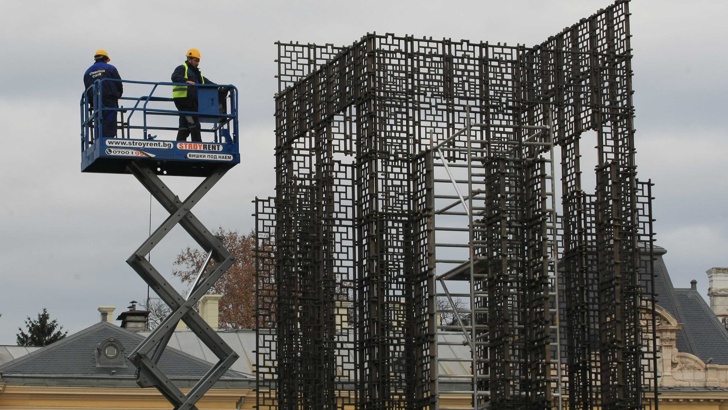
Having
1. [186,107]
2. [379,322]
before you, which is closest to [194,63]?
[186,107]

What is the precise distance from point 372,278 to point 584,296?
4287 millimetres

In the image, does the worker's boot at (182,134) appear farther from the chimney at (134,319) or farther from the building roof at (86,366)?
the chimney at (134,319)

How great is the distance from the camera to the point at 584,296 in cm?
3638

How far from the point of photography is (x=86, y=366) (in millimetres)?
57406

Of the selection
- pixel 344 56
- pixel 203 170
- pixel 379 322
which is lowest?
pixel 379 322

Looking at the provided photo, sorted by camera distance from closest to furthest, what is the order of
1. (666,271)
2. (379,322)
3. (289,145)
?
(379,322) < (289,145) < (666,271)

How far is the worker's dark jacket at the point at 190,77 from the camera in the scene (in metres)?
31.9

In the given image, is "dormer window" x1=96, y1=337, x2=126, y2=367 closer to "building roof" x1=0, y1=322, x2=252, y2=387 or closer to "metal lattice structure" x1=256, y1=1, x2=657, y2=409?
"building roof" x1=0, y1=322, x2=252, y2=387

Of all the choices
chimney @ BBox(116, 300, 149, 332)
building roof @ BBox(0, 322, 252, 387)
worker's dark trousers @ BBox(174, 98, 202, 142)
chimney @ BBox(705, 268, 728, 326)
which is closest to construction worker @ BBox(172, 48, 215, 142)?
worker's dark trousers @ BBox(174, 98, 202, 142)

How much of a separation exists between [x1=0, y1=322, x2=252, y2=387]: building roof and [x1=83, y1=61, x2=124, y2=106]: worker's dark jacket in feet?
82.6

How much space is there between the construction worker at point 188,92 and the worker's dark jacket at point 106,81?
909 millimetres

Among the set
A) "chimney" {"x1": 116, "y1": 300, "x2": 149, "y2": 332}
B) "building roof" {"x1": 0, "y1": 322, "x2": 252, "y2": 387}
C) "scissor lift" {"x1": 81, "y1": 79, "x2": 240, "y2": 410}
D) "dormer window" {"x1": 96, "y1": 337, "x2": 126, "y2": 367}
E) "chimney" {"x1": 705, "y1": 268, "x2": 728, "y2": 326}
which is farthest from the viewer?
"chimney" {"x1": 705, "y1": 268, "x2": 728, "y2": 326}

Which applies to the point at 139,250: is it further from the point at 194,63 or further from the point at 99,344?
the point at 99,344

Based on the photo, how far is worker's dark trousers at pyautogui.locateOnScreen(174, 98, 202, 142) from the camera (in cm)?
3159
